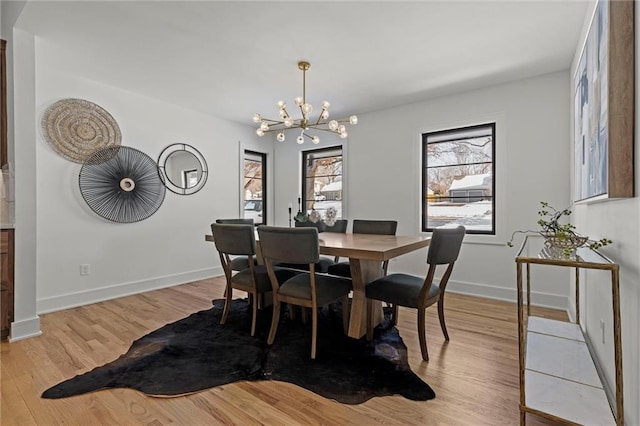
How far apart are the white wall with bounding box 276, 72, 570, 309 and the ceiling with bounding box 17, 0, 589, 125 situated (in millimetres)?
280

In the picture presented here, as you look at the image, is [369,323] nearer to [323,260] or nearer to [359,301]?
[359,301]

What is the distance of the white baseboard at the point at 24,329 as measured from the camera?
2490mm

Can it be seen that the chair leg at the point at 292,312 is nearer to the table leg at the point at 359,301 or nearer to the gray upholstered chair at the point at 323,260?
the gray upholstered chair at the point at 323,260

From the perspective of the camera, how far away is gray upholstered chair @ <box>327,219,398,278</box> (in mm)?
3148

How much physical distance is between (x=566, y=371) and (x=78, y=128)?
455cm

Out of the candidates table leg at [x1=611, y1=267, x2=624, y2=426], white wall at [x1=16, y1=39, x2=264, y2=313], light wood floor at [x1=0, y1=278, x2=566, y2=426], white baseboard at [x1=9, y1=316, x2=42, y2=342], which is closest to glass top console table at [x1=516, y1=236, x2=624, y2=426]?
table leg at [x1=611, y1=267, x2=624, y2=426]

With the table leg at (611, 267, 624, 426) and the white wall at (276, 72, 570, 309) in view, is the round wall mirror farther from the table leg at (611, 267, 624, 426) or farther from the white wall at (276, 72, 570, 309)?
the table leg at (611, 267, 624, 426)

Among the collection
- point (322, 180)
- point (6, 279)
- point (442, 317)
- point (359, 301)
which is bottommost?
point (442, 317)

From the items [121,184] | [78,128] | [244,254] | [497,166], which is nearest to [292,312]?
[244,254]

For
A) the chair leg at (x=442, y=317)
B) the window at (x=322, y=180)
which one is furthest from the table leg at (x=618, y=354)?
the window at (x=322, y=180)

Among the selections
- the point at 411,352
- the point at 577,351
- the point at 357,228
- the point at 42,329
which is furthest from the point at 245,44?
the point at 577,351

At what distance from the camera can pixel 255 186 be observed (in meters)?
5.62

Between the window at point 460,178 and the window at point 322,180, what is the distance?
4.73 ft

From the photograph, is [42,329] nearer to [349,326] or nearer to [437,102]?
[349,326]
